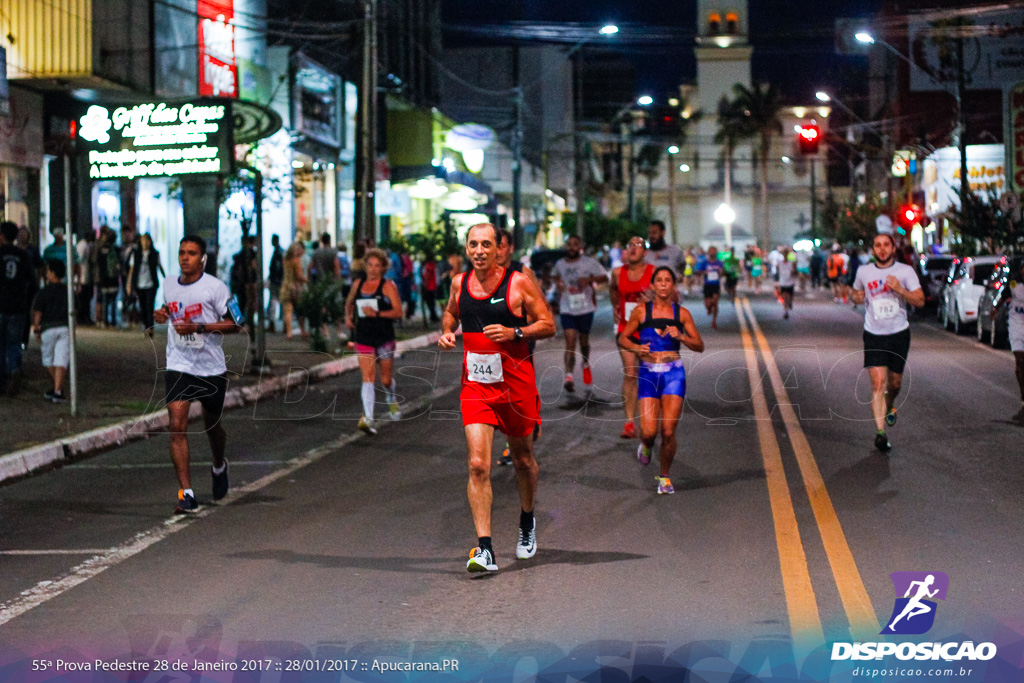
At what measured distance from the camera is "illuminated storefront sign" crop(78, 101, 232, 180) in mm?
16172

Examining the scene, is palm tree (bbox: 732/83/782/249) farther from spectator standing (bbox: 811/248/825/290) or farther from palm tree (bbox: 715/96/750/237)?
spectator standing (bbox: 811/248/825/290)

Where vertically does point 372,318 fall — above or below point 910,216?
below

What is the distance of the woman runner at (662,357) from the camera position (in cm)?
Result: 964

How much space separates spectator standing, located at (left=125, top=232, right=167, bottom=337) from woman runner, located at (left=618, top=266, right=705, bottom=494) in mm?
14110

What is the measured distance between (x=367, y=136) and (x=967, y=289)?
493 inches

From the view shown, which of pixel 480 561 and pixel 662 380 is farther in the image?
pixel 662 380

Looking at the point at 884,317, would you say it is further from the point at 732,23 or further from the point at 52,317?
the point at 732,23

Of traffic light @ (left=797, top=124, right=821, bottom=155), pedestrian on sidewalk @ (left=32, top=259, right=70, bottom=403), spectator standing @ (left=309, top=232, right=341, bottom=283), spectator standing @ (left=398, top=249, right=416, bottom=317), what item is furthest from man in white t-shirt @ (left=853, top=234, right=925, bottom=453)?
traffic light @ (left=797, top=124, right=821, bottom=155)

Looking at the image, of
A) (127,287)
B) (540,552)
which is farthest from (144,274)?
(540,552)

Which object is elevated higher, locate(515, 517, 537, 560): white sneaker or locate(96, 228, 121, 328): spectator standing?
locate(96, 228, 121, 328): spectator standing

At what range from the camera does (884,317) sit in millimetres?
11461

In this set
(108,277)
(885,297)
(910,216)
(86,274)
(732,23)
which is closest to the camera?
(885,297)

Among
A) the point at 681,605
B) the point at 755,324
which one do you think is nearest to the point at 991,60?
the point at 755,324

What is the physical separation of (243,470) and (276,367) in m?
8.56
